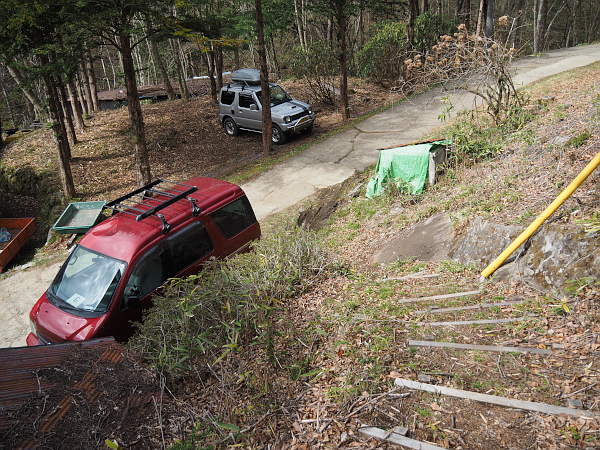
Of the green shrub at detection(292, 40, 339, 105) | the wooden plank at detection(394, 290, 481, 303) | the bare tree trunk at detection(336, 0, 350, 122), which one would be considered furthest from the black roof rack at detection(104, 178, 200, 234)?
the green shrub at detection(292, 40, 339, 105)

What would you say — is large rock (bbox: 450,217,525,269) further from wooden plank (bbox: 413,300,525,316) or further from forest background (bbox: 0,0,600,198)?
forest background (bbox: 0,0,600,198)

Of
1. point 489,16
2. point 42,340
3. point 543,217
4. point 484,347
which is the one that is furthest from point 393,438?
point 489,16

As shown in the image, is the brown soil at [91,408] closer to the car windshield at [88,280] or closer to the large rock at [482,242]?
the car windshield at [88,280]

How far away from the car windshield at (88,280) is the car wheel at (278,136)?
10390mm

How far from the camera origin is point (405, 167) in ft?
27.2

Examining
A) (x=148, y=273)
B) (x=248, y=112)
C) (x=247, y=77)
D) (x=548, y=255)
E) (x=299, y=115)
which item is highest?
(x=247, y=77)

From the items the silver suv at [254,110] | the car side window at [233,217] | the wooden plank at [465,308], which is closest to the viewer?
the wooden plank at [465,308]

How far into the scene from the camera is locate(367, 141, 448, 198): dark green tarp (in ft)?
26.3

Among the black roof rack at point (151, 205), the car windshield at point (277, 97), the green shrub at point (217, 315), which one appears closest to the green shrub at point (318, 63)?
the car windshield at point (277, 97)

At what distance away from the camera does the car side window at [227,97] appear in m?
16.0

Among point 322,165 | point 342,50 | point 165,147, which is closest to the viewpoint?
point 322,165

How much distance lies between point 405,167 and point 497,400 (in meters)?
5.87

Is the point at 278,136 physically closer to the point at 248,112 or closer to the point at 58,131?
the point at 248,112

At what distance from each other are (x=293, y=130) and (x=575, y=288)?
12.2m
